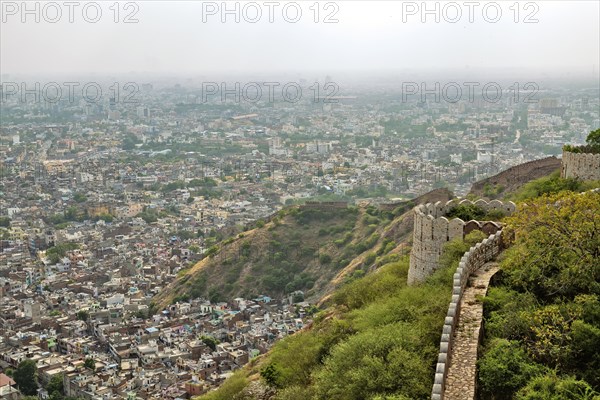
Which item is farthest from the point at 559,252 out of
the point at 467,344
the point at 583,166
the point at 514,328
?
the point at 583,166

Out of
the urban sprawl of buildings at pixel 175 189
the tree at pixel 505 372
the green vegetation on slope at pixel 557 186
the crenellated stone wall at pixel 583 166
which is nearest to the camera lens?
the tree at pixel 505 372

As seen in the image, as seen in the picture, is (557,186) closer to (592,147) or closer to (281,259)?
(592,147)

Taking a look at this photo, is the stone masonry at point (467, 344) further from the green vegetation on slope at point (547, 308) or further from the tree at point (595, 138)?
the tree at point (595, 138)

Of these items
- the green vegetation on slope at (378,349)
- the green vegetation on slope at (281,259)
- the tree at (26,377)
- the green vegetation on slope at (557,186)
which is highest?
the green vegetation on slope at (557,186)

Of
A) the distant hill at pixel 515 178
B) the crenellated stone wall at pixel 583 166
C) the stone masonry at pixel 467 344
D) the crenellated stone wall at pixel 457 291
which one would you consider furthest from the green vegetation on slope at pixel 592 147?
the distant hill at pixel 515 178

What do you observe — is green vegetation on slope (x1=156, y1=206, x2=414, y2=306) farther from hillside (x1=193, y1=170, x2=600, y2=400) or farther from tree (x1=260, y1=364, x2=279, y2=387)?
hillside (x1=193, y1=170, x2=600, y2=400)

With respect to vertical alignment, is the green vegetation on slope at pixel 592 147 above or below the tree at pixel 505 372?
above

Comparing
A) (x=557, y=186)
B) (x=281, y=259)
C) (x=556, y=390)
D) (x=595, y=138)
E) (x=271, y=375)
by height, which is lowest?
(x=281, y=259)
